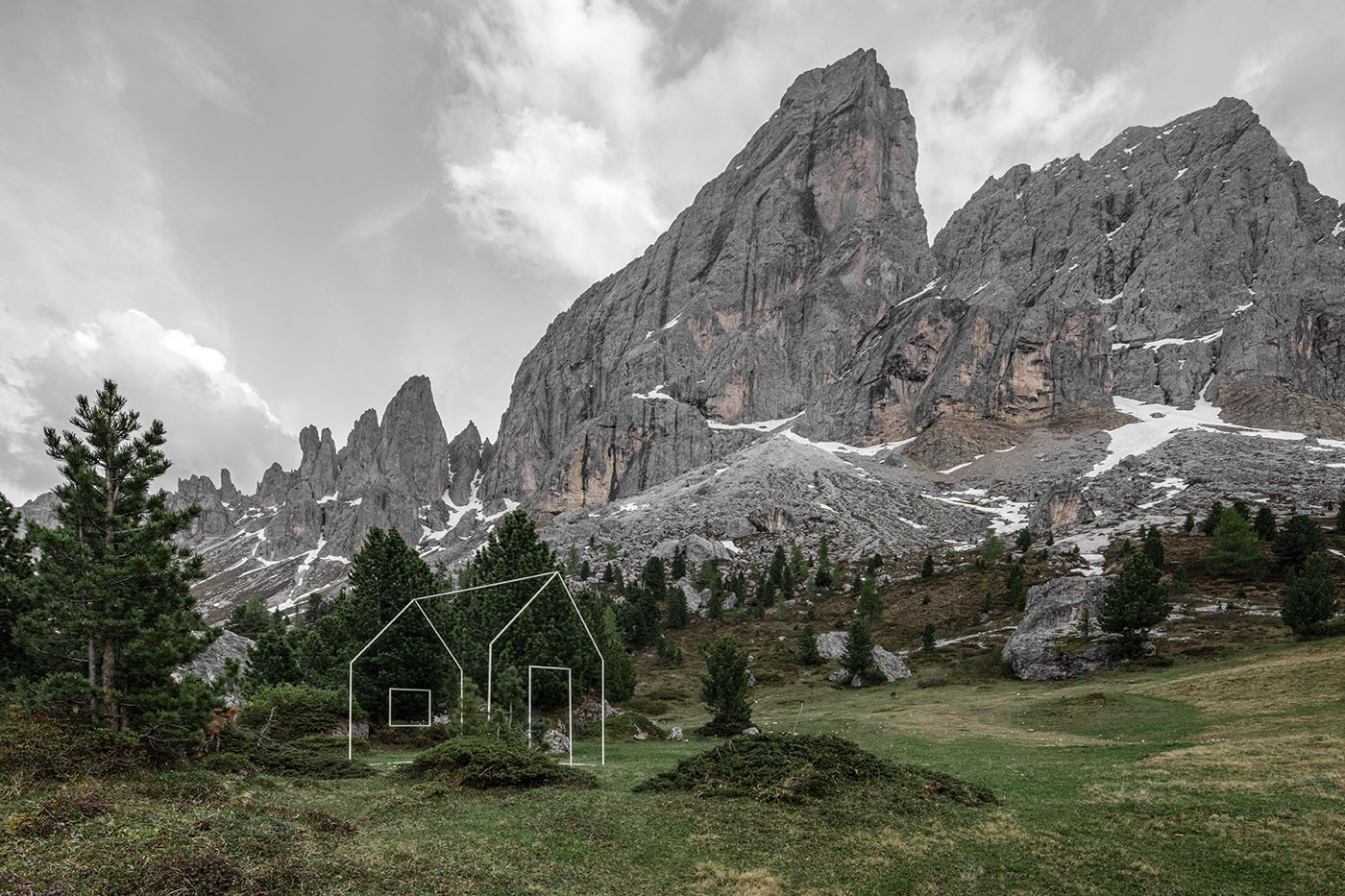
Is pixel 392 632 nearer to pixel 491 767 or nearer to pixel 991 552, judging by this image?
pixel 491 767

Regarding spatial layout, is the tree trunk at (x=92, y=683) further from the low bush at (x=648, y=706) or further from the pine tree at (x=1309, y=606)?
the pine tree at (x=1309, y=606)

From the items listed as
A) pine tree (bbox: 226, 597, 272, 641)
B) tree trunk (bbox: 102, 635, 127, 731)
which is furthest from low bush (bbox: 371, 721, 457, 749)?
pine tree (bbox: 226, 597, 272, 641)

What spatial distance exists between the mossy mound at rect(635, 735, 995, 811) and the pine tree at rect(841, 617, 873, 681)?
44724 mm

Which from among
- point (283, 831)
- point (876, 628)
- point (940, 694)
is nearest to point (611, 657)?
point (940, 694)

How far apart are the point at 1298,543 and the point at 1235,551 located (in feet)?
21.5

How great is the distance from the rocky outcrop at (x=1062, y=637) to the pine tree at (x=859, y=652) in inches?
530

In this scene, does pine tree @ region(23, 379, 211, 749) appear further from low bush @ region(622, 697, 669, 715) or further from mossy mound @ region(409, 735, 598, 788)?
low bush @ region(622, 697, 669, 715)

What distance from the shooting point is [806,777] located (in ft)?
66.4

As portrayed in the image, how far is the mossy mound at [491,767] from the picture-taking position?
74.4 feet

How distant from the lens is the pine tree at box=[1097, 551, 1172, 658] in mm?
55188

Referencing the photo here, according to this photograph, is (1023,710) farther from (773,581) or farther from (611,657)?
(773,581)

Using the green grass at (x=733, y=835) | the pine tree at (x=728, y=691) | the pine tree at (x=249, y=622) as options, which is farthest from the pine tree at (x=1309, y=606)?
the pine tree at (x=249, y=622)

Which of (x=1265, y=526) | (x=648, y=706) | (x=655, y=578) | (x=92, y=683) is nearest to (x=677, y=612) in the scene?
(x=655, y=578)

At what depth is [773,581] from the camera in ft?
378
